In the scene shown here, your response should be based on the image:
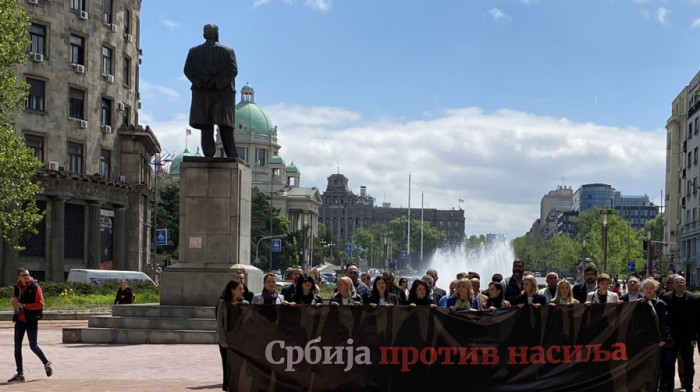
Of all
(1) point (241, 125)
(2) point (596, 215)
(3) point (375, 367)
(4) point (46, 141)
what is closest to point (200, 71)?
(3) point (375, 367)

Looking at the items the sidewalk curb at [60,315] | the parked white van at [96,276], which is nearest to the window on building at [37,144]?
the parked white van at [96,276]

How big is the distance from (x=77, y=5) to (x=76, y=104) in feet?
17.5

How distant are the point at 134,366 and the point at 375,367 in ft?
18.2

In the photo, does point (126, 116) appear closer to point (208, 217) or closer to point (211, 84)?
point (211, 84)

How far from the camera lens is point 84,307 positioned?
35.5 m

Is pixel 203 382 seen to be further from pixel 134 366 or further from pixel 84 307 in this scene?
pixel 84 307

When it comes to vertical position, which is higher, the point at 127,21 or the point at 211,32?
the point at 127,21

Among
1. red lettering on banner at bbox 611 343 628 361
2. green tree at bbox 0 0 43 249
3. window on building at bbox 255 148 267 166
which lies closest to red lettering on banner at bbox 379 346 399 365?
red lettering on banner at bbox 611 343 628 361

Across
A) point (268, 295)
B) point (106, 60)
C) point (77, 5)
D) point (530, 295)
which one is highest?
point (77, 5)

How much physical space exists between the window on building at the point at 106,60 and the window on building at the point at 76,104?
8.44 feet

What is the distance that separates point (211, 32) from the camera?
22906mm

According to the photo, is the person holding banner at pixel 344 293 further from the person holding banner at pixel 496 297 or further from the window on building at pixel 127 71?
the window on building at pixel 127 71

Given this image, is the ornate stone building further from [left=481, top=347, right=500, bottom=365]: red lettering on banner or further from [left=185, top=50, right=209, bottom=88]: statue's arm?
[left=481, top=347, right=500, bottom=365]: red lettering on banner

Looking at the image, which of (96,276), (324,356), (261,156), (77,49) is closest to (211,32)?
(324,356)
